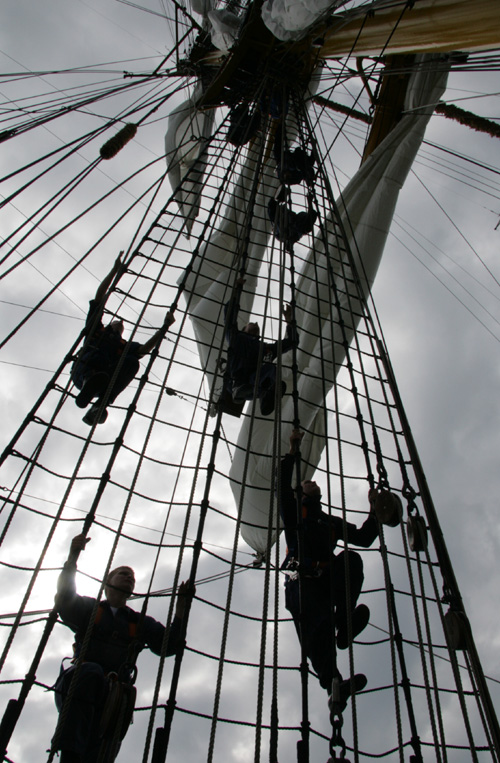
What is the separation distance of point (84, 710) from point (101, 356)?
2.17 meters

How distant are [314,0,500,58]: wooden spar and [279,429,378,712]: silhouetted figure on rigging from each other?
2.79 metres

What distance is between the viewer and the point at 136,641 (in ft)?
6.70

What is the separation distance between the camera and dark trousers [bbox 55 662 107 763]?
5.94 ft

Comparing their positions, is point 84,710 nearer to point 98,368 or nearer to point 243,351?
point 98,368

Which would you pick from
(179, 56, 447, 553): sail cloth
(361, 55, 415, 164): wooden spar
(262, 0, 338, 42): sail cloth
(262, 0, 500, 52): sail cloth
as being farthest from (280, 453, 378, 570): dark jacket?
(361, 55, 415, 164): wooden spar

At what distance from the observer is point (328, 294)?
501cm

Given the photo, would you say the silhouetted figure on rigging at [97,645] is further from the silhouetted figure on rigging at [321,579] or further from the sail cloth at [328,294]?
the sail cloth at [328,294]

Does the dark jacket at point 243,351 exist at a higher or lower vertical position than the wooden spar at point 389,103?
lower

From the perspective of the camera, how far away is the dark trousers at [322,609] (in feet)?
7.80

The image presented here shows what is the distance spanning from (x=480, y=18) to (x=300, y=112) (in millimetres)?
3174

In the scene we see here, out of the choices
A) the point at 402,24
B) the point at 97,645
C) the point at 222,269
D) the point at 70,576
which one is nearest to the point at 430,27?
the point at 402,24

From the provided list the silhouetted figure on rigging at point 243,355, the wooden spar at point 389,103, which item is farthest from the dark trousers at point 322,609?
the wooden spar at point 389,103

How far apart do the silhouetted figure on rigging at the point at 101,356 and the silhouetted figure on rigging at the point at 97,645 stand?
4.34 ft

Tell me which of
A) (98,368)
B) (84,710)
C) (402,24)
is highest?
(402,24)
